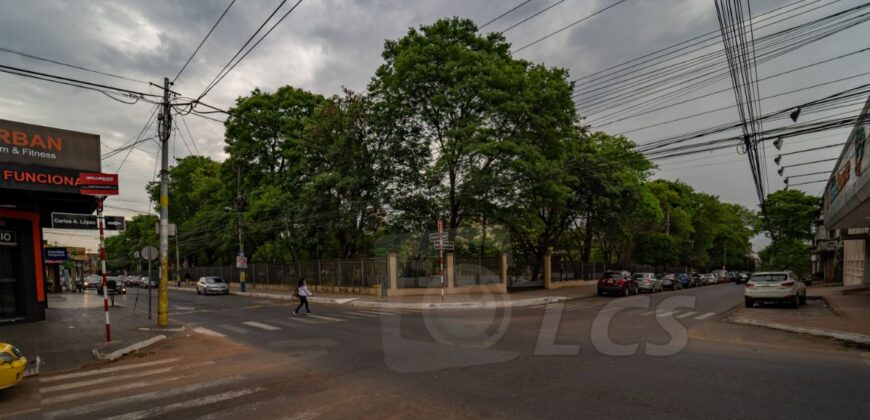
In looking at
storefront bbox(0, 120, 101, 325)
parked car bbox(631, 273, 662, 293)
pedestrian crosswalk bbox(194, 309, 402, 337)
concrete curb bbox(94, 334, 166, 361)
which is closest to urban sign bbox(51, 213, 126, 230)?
storefront bbox(0, 120, 101, 325)

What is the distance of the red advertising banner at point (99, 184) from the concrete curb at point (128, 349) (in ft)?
11.9

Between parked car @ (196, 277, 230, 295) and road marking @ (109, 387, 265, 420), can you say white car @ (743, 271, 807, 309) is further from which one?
parked car @ (196, 277, 230, 295)

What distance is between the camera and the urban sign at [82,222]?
12344 millimetres

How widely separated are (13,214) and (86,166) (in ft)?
11.6

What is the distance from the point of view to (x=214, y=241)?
46.9 m

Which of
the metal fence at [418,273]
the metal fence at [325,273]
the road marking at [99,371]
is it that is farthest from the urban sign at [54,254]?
the road marking at [99,371]

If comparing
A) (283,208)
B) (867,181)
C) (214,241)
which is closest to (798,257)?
(867,181)

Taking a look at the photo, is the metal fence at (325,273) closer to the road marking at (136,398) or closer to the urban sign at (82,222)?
the urban sign at (82,222)

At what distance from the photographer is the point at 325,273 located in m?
31.6

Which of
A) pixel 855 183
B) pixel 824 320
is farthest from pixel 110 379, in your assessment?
pixel 855 183

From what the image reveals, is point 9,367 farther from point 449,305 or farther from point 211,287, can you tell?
point 211,287

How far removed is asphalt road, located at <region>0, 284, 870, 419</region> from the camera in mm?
5730

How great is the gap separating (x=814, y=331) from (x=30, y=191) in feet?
70.2

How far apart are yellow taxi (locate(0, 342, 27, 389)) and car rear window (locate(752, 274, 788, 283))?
22444 mm
